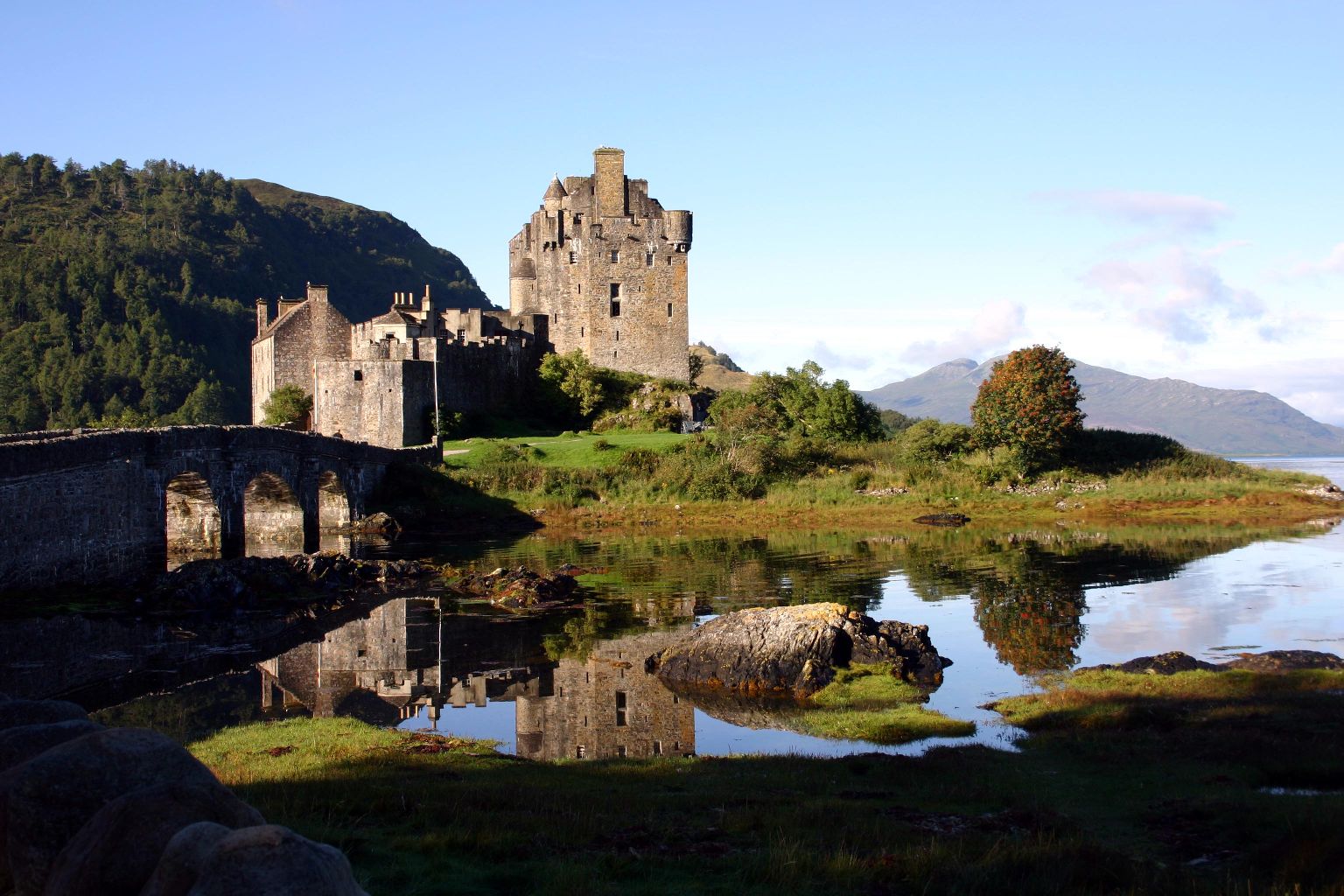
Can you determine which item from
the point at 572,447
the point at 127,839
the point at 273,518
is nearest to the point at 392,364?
the point at 572,447

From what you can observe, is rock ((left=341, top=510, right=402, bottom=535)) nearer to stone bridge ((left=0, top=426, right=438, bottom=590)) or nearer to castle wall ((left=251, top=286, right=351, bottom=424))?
stone bridge ((left=0, top=426, right=438, bottom=590))

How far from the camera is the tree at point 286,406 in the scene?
186ft

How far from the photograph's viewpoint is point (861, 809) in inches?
418

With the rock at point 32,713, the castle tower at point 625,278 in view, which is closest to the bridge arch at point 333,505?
the castle tower at point 625,278

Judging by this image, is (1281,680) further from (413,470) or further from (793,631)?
(413,470)

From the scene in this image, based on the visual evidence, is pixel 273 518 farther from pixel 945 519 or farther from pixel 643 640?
pixel 945 519

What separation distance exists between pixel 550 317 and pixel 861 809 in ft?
207

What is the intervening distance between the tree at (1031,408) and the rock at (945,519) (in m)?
6.49

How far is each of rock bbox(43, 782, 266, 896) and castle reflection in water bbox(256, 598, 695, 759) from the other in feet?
30.4

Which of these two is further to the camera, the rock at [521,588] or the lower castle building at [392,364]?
the lower castle building at [392,364]

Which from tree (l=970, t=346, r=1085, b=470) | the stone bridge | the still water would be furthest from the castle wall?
tree (l=970, t=346, r=1085, b=470)

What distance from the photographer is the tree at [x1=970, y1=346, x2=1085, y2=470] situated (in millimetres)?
51250

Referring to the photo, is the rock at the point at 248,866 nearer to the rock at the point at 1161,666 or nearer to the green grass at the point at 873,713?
the green grass at the point at 873,713

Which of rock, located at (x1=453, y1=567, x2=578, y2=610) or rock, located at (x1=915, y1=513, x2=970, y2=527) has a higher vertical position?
rock, located at (x1=915, y1=513, x2=970, y2=527)
